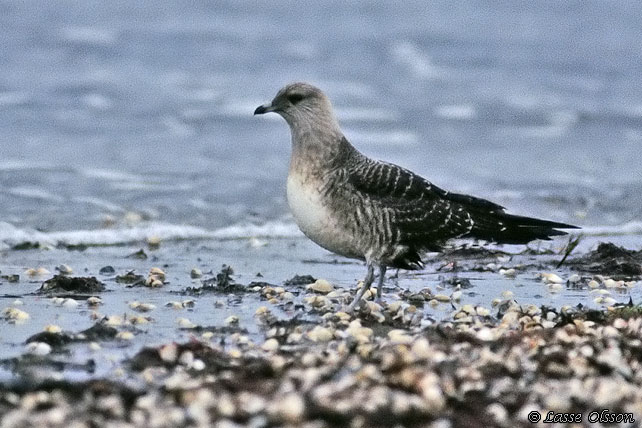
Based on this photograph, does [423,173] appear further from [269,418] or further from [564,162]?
[269,418]

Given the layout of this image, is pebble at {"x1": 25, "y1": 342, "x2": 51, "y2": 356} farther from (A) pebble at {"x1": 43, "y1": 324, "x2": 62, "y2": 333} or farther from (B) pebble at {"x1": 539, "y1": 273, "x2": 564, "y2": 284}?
(B) pebble at {"x1": 539, "y1": 273, "x2": 564, "y2": 284}

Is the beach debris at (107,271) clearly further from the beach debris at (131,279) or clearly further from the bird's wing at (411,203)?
the bird's wing at (411,203)

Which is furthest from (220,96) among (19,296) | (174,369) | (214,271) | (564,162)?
(174,369)

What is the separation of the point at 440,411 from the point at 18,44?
59.9ft

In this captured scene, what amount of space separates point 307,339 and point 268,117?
38.9 ft

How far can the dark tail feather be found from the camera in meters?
8.81

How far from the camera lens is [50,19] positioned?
24375 millimetres

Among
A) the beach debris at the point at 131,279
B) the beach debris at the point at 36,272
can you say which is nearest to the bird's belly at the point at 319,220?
the beach debris at the point at 131,279

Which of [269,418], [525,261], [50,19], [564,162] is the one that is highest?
[50,19]

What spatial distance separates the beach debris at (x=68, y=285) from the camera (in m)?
8.66

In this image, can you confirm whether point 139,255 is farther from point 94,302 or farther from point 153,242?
point 94,302

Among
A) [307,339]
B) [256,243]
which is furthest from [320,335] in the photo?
[256,243]

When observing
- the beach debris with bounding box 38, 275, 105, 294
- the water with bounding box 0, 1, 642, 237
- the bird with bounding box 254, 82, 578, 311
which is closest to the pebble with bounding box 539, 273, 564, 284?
the bird with bounding box 254, 82, 578, 311

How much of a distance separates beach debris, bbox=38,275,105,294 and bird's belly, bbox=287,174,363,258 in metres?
1.52
